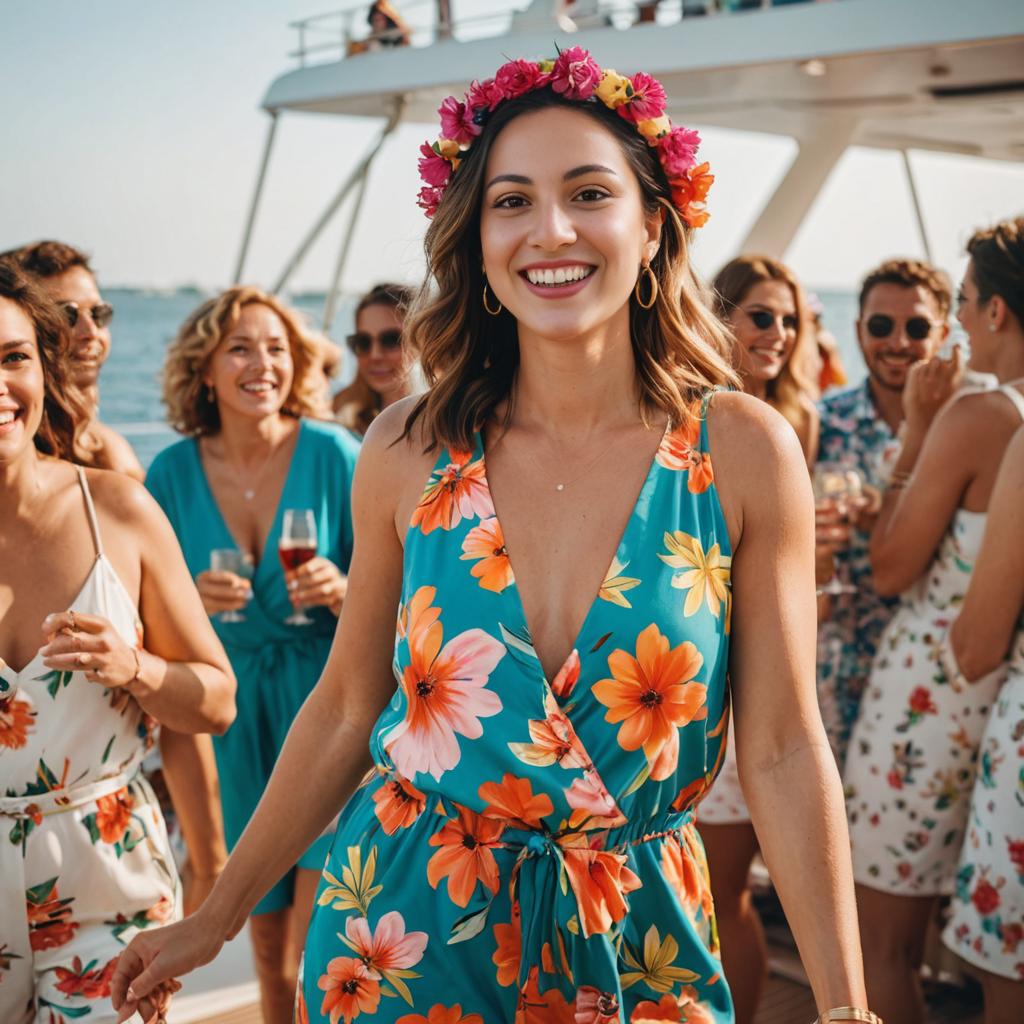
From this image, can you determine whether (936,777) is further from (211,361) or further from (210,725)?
(211,361)

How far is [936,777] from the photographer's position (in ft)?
11.2

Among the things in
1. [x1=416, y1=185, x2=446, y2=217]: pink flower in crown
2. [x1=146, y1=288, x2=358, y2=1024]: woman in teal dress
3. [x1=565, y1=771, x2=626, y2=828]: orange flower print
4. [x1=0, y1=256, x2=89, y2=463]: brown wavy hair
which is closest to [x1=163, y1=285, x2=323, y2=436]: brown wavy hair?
[x1=146, y1=288, x2=358, y2=1024]: woman in teal dress

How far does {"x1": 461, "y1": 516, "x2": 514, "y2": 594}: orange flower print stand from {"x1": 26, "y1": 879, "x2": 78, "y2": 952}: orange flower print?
3.54ft

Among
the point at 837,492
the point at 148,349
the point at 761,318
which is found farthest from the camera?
the point at 148,349

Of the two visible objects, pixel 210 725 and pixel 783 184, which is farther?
pixel 783 184

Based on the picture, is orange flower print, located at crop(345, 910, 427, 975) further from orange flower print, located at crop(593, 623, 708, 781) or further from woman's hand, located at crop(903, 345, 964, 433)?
woman's hand, located at crop(903, 345, 964, 433)

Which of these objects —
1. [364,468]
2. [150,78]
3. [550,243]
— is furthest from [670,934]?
[150,78]

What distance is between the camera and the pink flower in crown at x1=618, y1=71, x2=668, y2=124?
1977mm

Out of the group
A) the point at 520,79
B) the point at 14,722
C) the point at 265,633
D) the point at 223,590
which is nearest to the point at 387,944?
the point at 14,722

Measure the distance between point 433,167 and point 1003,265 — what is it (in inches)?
73.6

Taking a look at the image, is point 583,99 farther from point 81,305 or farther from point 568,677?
point 81,305

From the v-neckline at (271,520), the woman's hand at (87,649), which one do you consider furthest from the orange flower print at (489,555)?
the v-neckline at (271,520)

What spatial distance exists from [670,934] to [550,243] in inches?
39.3

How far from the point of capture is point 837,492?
3.78 metres
